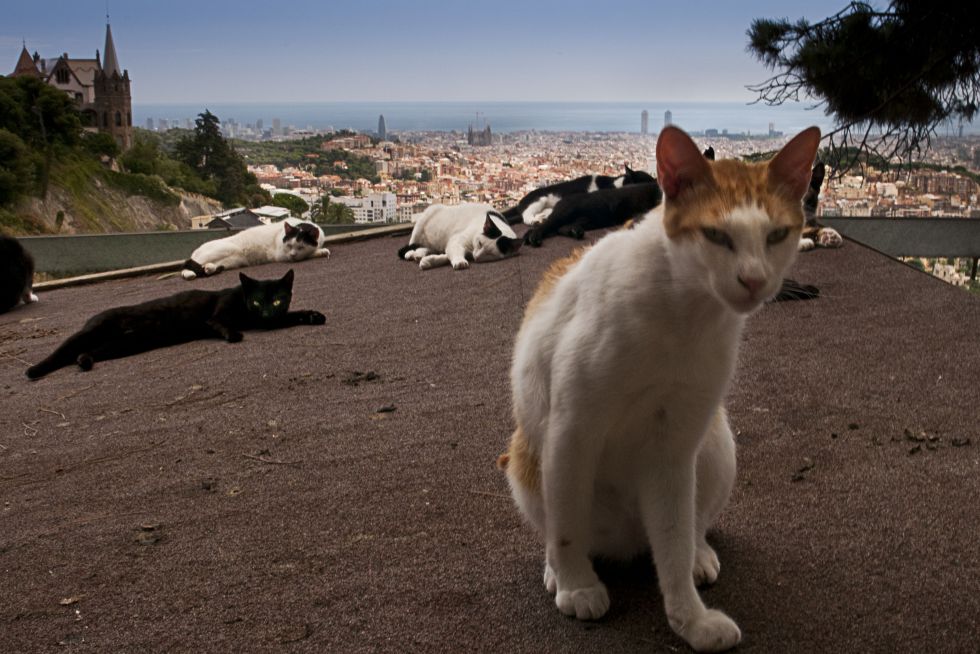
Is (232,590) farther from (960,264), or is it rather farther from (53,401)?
(960,264)

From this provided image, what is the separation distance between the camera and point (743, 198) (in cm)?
121

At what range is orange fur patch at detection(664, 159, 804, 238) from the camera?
3.97ft

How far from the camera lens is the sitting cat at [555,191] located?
20.0 feet

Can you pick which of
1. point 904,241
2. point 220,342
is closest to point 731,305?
point 220,342

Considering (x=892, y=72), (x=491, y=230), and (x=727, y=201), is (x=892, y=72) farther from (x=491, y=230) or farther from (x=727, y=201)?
(x=491, y=230)

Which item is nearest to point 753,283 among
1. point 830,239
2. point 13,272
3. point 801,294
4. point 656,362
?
point 656,362

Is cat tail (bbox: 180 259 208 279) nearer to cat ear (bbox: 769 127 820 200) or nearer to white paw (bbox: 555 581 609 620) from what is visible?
white paw (bbox: 555 581 609 620)

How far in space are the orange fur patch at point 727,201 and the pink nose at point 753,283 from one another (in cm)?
9

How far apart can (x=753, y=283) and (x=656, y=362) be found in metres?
0.20

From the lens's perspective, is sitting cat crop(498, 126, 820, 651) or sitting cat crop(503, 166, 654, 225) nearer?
sitting cat crop(498, 126, 820, 651)

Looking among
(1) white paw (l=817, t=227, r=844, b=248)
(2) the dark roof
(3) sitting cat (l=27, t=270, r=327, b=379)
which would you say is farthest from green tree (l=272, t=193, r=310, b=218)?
(1) white paw (l=817, t=227, r=844, b=248)

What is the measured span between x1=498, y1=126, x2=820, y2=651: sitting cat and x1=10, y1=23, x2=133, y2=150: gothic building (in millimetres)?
5553

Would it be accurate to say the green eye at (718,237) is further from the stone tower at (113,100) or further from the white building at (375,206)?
the stone tower at (113,100)

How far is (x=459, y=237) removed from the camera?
5449 mm
